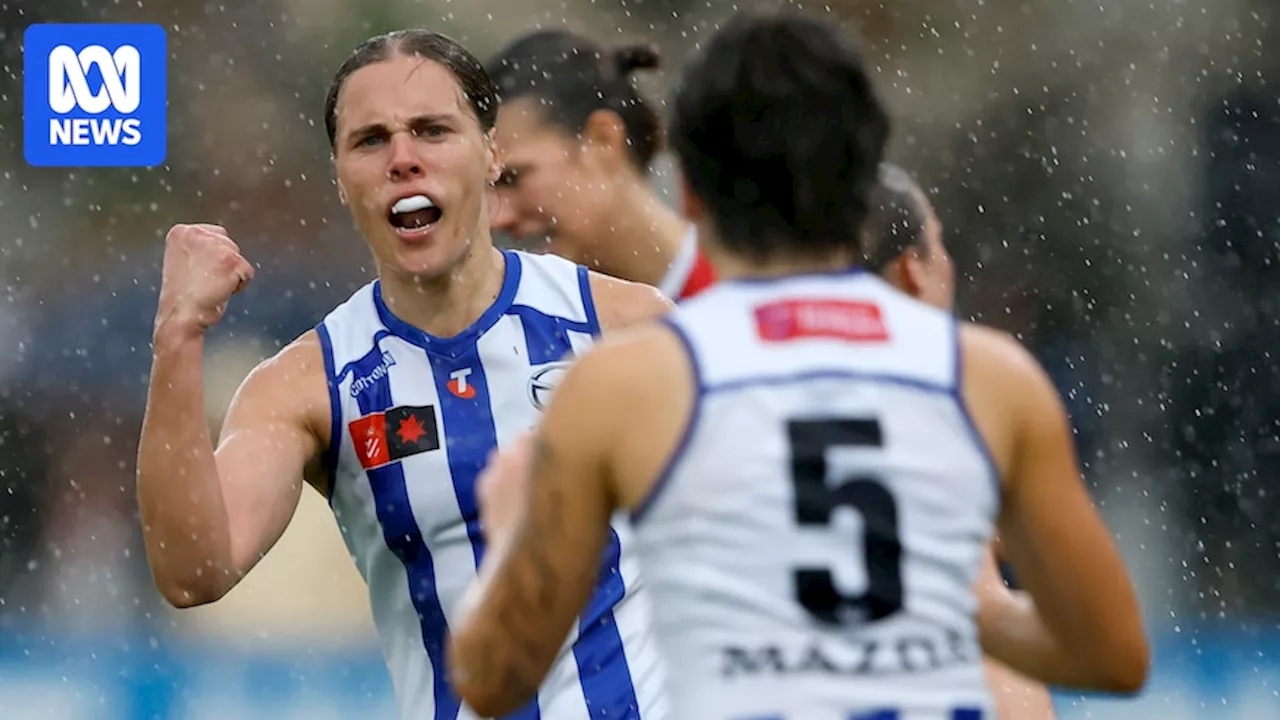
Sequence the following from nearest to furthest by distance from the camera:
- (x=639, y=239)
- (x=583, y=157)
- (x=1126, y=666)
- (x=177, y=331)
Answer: (x=1126, y=666) → (x=177, y=331) → (x=639, y=239) → (x=583, y=157)

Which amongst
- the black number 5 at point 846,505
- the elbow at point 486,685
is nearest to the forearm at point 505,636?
the elbow at point 486,685

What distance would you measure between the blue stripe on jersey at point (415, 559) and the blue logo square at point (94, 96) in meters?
7.47

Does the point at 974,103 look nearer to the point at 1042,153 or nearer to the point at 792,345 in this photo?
the point at 1042,153

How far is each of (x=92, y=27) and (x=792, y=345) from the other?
9.41 m

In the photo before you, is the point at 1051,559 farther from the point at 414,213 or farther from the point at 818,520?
the point at 414,213

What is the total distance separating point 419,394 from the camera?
3.43m

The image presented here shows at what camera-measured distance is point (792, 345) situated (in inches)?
77.9

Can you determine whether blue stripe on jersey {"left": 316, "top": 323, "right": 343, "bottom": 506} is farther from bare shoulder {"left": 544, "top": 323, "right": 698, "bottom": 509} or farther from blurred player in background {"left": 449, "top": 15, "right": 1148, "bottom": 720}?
bare shoulder {"left": 544, "top": 323, "right": 698, "bottom": 509}

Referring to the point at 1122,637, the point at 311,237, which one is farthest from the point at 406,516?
the point at 311,237

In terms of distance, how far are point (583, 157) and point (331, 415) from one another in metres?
1.76

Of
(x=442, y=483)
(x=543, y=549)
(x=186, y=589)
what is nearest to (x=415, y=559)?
(x=442, y=483)

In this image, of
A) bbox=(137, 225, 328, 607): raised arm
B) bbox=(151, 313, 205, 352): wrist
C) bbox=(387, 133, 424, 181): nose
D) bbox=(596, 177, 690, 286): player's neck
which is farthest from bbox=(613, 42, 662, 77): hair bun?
bbox=(151, 313, 205, 352): wrist

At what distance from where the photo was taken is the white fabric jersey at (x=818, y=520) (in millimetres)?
1929

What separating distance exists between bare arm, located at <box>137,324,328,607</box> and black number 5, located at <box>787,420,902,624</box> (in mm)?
1311
